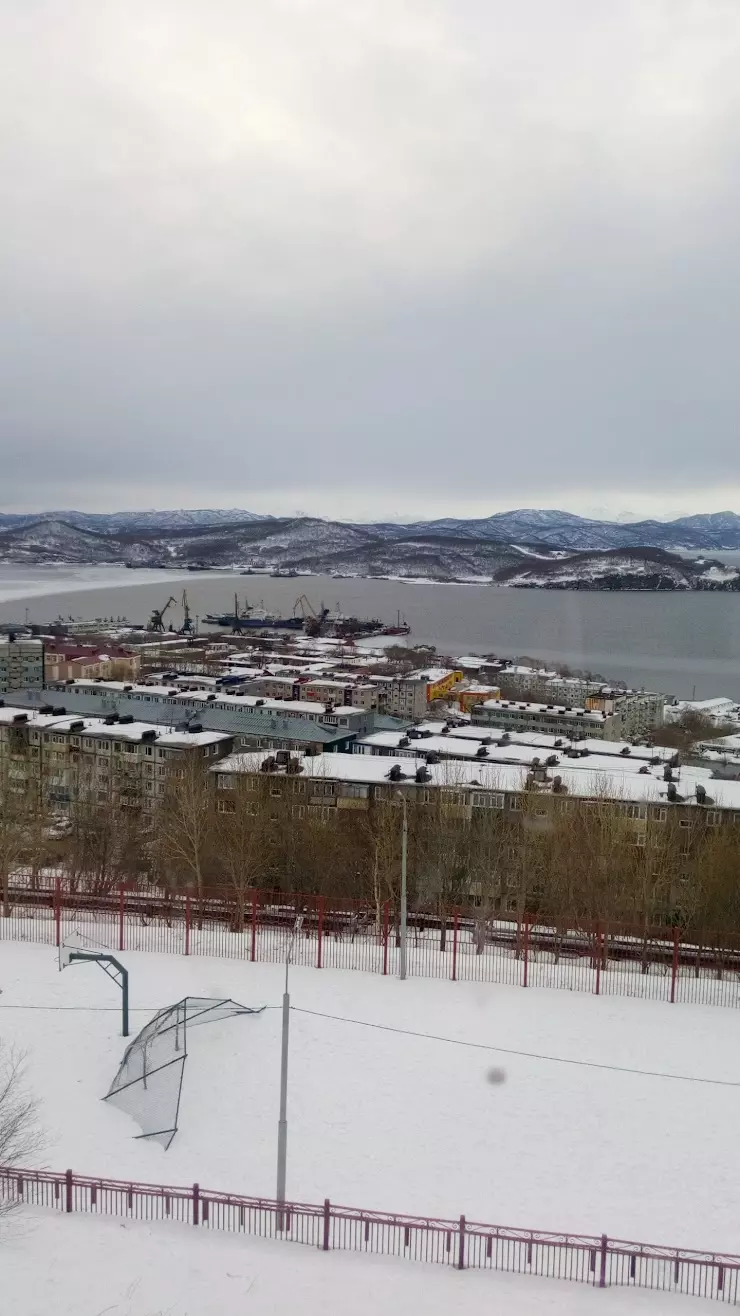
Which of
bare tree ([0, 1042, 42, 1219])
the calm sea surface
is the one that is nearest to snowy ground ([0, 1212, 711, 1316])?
bare tree ([0, 1042, 42, 1219])

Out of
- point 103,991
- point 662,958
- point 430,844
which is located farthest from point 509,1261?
point 430,844

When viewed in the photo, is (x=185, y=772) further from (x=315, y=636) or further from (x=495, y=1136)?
(x=315, y=636)

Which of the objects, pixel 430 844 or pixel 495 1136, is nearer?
pixel 495 1136

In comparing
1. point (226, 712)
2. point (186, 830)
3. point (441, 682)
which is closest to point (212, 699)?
point (226, 712)

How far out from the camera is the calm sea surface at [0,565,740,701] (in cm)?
6366

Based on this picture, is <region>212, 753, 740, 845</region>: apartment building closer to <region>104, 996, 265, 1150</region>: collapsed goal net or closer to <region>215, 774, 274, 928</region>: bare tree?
<region>215, 774, 274, 928</region>: bare tree

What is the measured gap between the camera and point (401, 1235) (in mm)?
5223

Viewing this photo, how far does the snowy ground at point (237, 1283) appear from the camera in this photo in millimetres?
4645

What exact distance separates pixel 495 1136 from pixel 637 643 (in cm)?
7201

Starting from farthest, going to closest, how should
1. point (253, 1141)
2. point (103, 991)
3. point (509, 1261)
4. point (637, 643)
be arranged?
point (637, 643)
point (103, 991)
point (253, 1141)
point (509, 1261)

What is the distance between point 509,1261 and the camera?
5.11 metres

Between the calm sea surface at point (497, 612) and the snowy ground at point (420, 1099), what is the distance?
45.5 meters

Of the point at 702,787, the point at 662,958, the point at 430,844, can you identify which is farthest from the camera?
the point at 702,787

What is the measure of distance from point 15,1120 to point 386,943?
12.7 ft
